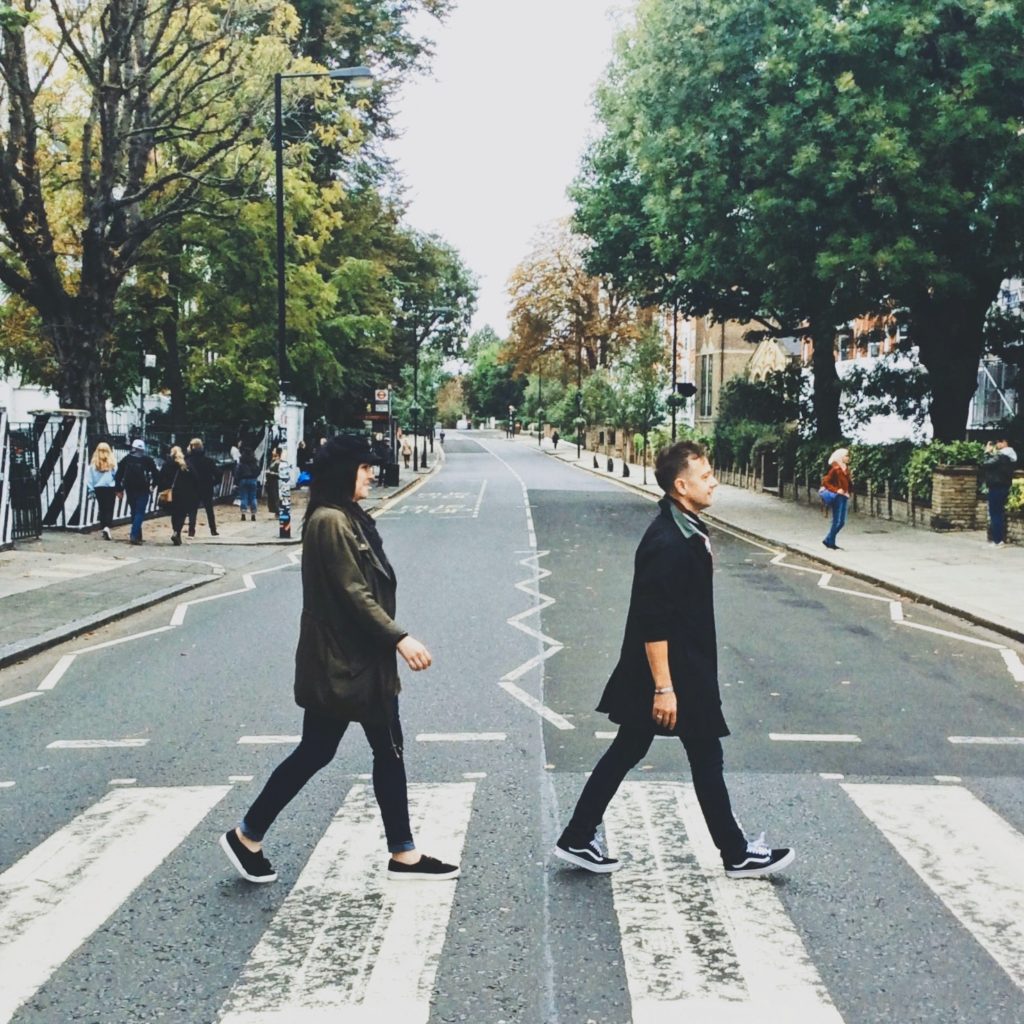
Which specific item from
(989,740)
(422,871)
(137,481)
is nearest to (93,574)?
(137,481)

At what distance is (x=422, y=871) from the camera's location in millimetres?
4816

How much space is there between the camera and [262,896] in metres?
4.73

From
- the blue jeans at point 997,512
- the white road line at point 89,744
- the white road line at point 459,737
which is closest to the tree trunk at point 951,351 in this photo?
the blue jeans at point 997,512

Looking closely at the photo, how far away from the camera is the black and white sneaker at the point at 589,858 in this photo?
491 centimetres

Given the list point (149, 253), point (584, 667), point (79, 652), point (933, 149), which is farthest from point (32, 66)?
point (584, 667)

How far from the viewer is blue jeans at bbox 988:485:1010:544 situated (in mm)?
19172

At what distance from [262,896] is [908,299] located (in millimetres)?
22071

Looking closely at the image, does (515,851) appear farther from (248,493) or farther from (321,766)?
(248,493)

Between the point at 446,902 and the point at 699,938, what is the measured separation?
3.29 ft

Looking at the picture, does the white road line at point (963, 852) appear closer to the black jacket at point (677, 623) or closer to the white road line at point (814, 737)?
the white road line at point (814, 737)

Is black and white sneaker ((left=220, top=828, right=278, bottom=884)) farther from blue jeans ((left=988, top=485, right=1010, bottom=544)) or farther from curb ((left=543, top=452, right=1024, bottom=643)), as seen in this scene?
blue jeans ((left=988, top=485, right=1010, bottom=544))

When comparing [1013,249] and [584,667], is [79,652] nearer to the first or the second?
[584,667]

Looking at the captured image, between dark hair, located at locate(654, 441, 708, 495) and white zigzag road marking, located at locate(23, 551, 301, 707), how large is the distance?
19.5 feet

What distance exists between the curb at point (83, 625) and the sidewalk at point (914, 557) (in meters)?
9.02
